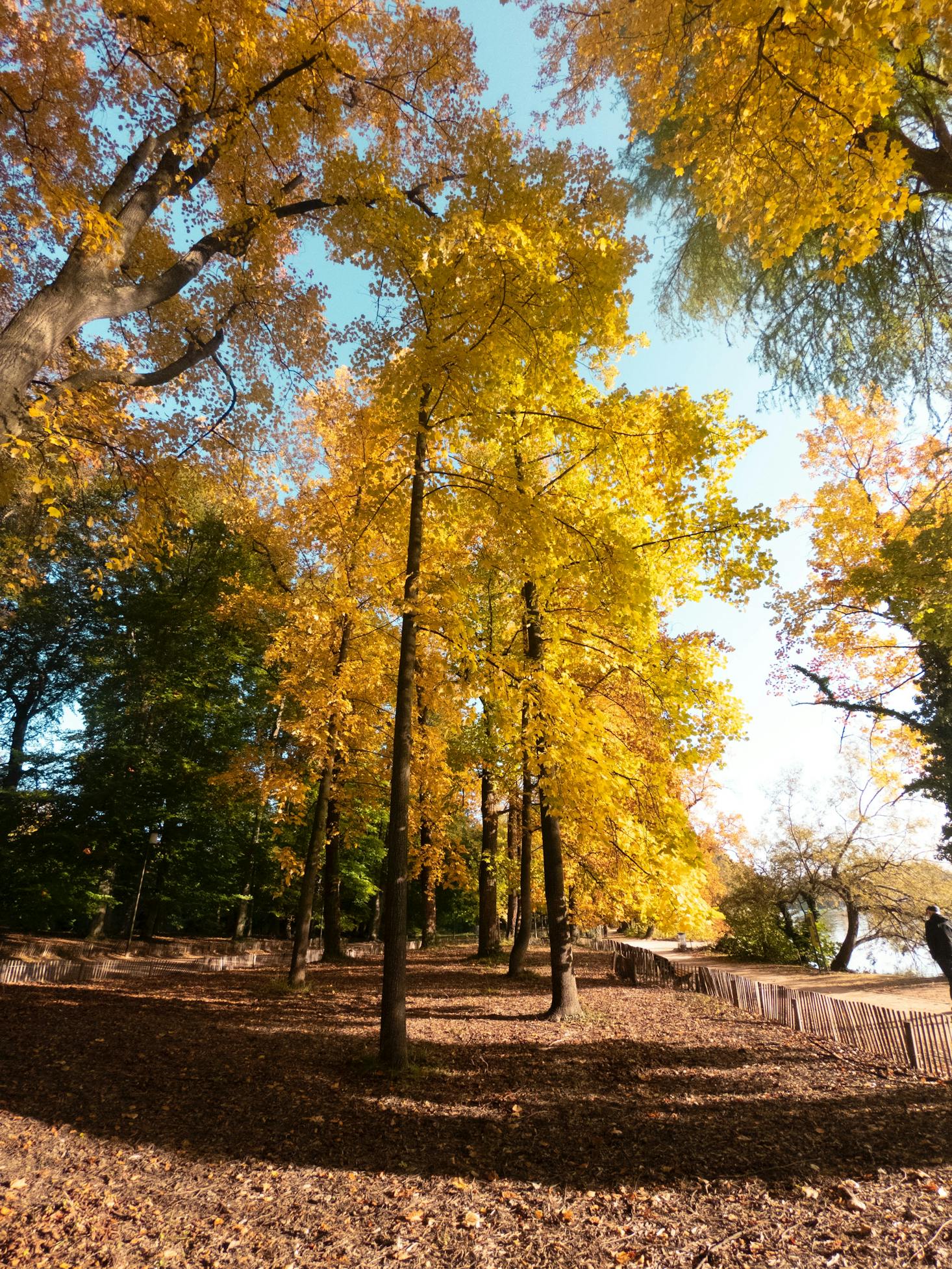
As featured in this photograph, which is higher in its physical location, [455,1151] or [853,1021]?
[853,1021]

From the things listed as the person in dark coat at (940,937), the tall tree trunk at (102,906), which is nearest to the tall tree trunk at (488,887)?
the person in dark coat at (940,937)

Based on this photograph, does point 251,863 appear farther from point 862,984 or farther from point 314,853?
point 862,984

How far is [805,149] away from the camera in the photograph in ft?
12.1

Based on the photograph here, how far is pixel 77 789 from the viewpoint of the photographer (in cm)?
1603

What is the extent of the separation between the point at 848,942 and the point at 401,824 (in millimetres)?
15388

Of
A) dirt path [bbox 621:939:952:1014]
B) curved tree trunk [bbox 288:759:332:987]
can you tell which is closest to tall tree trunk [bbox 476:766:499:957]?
curved tree trunk [bbox 288:759:332:987]

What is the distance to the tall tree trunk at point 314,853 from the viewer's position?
33.4 feet

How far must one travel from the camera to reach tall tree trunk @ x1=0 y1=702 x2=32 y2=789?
1938cm

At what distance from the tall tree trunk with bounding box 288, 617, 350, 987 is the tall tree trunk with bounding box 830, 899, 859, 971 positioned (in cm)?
1369

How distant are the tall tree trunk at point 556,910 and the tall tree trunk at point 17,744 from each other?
18938 millimetres

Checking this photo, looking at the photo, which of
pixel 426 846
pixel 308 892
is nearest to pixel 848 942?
pixel 426 846

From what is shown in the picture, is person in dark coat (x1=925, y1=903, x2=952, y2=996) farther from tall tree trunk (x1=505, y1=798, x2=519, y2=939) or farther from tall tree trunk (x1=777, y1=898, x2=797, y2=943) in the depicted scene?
tall tree trunk (x1=777, y1=898, x2=797, y2=943)

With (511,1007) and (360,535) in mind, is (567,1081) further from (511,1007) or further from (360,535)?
(360,535)

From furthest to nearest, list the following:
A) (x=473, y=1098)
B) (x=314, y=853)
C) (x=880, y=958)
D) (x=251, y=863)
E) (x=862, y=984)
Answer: (x=880, y=958) < (x=251, y=863) < (x=862, y=984) < (x=314, y=853) < (x=473, y=1098)
